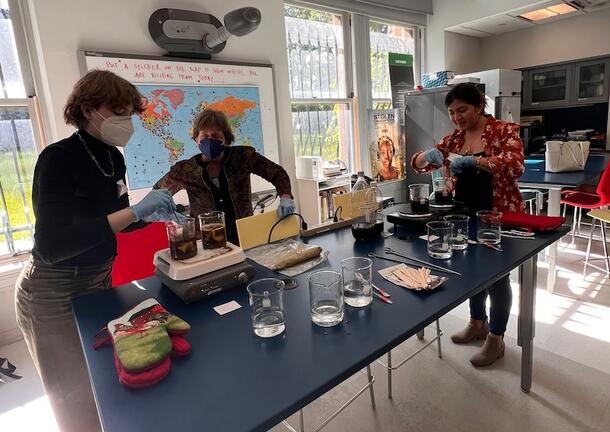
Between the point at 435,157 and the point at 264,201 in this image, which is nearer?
the point at 435,157

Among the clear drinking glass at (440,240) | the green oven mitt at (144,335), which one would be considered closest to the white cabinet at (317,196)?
the clear drinking glass at (440,240)

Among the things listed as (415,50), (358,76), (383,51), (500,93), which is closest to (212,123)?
(358,76)

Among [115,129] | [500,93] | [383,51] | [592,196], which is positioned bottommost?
[592,196]

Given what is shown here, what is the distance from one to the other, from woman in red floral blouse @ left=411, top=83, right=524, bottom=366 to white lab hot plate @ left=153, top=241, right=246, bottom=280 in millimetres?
1258

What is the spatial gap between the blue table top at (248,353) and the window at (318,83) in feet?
9.88

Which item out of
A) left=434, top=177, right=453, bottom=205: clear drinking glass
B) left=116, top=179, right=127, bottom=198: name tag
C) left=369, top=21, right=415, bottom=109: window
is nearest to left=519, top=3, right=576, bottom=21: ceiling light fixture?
left=369, top=21, right=415, bottom=109: window

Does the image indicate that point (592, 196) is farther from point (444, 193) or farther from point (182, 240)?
point (182, 240)

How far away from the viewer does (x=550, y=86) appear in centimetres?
520

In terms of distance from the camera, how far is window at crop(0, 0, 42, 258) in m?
2.62

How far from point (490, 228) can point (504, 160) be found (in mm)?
489

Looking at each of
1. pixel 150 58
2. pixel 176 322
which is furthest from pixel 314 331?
pixel 150 58

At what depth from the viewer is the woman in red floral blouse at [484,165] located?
195 centimetres

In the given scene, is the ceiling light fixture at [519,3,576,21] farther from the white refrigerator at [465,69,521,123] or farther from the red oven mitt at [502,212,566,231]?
the red oven mitt at [502,212,566,231]

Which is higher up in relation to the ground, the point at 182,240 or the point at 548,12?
the point at 548,12
